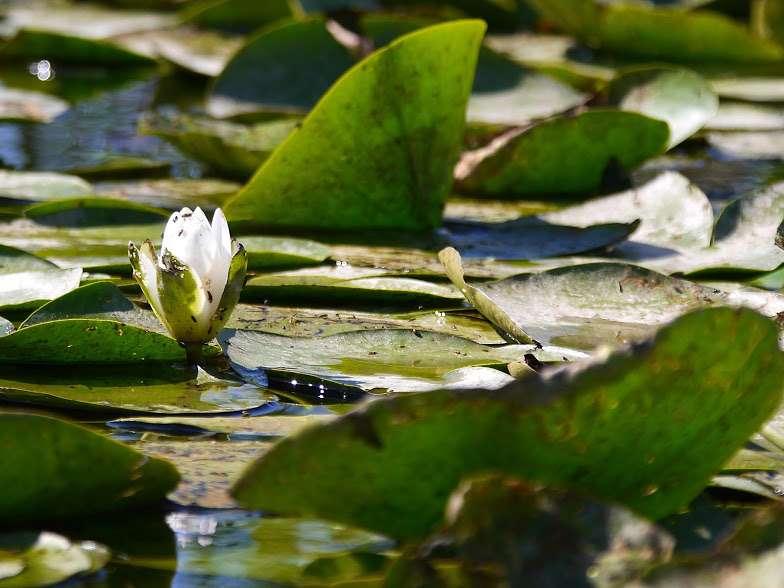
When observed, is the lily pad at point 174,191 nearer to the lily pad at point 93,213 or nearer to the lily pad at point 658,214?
the lily pad at point 93,213

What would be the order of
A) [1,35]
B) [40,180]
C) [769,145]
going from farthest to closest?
[1,35]
[769,145]
[40,180]

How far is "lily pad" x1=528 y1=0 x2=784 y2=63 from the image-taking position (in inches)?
109

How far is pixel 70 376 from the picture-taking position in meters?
1.12

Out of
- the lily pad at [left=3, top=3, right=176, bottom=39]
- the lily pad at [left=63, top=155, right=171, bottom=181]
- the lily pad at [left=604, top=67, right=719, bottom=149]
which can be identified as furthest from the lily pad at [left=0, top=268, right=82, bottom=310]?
the lily pad at [left=3, top=3, right=176, bottom=39]

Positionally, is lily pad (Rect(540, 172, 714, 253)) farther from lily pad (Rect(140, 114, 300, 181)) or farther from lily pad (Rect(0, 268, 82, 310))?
lily pad (Rect(0, 268, 82, 310))

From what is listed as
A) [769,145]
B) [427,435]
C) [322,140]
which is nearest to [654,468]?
[427,435]

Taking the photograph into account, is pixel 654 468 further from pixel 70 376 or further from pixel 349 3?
pixel 349 3

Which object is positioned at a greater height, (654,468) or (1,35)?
(1,35)

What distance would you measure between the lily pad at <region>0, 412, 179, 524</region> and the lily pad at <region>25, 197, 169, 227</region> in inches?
31.7

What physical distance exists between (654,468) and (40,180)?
3.96 feet

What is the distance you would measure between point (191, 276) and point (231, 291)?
46 mm

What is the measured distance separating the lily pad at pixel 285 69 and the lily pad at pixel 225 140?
0.91 feet

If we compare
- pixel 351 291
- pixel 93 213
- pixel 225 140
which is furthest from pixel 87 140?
pixel 351 291

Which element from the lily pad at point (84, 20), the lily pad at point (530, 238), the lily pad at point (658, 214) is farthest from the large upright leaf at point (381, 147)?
the lily pad at point (84, 20)
